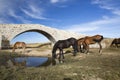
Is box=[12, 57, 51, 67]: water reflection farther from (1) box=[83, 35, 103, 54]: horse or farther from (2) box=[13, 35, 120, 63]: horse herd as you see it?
(1) box=[83, 35, 103, 54]: horse

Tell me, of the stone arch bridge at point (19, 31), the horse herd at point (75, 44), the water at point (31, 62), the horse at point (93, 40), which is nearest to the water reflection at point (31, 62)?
the water at point (31, 62)

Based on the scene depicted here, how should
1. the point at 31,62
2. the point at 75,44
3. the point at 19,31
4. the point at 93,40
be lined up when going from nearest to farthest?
the point at 31,62 < the point at 75,44 < the point at 93,40 < the point at 19,31

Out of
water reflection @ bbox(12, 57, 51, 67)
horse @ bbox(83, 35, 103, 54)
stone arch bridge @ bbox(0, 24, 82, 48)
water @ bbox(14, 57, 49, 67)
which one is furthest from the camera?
stone arch bridge @ bbox(0, 24, 82, 48)

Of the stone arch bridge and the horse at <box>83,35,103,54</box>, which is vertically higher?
the stone arch bridge

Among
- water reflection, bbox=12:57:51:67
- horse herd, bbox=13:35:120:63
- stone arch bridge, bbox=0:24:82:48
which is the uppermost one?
stone arch bridge, bbox=0:24:82:48

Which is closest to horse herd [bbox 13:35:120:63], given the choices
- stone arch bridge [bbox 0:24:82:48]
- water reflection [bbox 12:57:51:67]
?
water reflection [bbox 12:57:51:67]

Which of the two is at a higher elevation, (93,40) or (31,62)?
(93,40)

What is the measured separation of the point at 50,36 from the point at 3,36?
15.7m

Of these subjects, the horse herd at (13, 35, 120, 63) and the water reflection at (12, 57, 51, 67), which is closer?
the water reflection at (12, 57, 51, 67)

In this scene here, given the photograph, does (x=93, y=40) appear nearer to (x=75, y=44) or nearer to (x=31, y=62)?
(x=75, y=44)

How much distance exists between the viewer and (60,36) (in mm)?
57344

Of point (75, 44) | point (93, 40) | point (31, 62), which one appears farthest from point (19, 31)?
point (75, 44)

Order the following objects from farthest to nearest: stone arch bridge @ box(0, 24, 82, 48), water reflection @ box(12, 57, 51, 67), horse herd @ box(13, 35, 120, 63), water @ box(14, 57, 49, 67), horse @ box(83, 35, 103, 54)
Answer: stone arch bridge @ box(0, 24, 82, 48), horse @ box(83, 35, 103, 54), horse herd @ box(13, 35, 120, 63), water @ box(14, 57, 49, 67), water reflection @ box(12, 57, 51, 67)

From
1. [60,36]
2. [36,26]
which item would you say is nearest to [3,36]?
[36,26]
